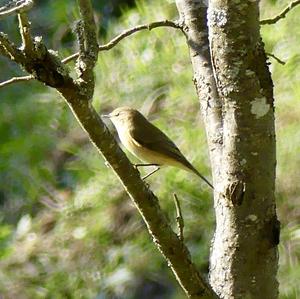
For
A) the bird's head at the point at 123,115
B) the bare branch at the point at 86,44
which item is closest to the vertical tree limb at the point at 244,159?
the bare branch at the point at 86,44

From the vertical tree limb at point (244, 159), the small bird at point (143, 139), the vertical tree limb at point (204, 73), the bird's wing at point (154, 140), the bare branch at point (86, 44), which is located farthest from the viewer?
the small bird at point (143, 139)

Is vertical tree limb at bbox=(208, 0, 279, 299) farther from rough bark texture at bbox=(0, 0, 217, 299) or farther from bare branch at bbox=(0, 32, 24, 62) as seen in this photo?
bare branch at bbox=(0, 32, 24, 62)

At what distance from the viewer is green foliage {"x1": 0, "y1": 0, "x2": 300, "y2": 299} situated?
133 inches

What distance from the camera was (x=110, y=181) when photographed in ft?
12.0

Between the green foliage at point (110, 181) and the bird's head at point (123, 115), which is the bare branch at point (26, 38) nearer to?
the green foliage at point (110, 181)

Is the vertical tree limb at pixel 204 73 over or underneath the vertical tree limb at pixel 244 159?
over

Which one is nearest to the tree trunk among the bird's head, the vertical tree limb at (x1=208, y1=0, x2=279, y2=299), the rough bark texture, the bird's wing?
the vertical tree limb at (x1=208, y1=0, x2=279, y2=299)

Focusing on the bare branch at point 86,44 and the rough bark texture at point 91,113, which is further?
the bare branch at point 86,44

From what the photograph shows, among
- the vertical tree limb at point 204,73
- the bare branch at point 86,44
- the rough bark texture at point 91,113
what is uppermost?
the vertical tree limb at point 204,73

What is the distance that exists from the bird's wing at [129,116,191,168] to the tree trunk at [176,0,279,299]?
1452 mm

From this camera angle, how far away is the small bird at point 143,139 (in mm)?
3480

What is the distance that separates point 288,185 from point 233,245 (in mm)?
1358

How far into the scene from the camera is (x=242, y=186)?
71.9 inches

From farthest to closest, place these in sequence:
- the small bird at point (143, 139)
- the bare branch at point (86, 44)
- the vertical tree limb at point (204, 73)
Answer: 1. the small bird at point (143, 139)
2. the vertical tree limb at point (204, 73)
3. the bare branch at point (86, 44)
